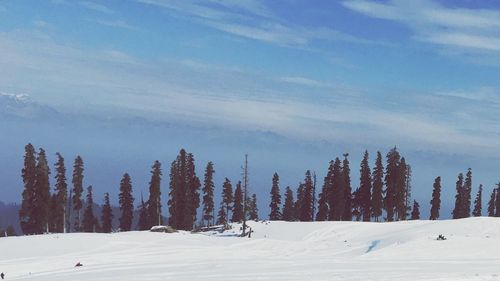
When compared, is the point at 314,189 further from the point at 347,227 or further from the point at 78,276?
the point at 78,276

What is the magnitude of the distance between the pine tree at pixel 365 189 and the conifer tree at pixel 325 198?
15.8 ft

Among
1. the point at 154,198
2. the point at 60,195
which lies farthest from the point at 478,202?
the point at 60,195

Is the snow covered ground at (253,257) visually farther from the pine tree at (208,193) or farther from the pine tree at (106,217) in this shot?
the pine tree at (106,217)

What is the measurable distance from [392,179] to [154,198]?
37922mm

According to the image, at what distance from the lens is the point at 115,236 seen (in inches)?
1420

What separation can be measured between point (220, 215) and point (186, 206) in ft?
51.3

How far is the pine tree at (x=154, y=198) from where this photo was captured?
3051 inches

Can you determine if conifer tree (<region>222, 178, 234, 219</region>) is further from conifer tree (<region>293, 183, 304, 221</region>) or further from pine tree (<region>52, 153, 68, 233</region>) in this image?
pine tree (<region>52, 153, 68, 233</region>)

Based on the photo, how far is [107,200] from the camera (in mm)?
→ 87250

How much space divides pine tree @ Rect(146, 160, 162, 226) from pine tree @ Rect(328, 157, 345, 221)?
27.8m

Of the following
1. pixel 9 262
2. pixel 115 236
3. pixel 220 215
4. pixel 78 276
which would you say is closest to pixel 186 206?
pixel 220 215

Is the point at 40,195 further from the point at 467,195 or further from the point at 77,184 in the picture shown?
the point at 467,195

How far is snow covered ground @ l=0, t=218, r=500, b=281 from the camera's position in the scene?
17.7 meters

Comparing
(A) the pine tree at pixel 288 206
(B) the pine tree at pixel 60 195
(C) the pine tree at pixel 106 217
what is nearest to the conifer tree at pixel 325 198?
(A) the pine tree at pixel 288 206
